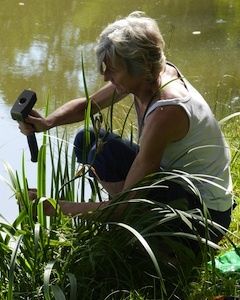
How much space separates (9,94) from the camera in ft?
14.4

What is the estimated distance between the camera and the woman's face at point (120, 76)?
200cm

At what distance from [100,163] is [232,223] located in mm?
551

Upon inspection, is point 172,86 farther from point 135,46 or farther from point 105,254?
point 105,254

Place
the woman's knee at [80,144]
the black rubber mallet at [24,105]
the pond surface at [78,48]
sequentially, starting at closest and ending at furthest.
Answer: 1. the black rubber mallet at [24,105]
2. the woman's knee at [80,144]
3. the pond surface at [78,48]

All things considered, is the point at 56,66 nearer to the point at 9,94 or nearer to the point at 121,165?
the point at 9,94

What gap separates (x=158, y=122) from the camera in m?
1.96

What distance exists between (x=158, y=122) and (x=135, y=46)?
0.22 meters

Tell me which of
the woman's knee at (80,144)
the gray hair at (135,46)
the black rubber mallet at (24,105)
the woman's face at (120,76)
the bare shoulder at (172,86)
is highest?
the gray hair at (135,46)

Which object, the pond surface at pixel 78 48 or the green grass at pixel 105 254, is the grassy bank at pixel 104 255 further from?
the pond surface at pixel 78 48

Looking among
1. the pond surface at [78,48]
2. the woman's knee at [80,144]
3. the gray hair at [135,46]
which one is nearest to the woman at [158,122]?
the gray hair at [135,46]

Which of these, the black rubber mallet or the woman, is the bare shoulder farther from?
the black rubber mallet

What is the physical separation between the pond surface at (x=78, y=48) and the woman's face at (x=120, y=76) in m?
1.00

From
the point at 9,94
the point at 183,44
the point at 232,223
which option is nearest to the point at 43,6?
the point at 183,44

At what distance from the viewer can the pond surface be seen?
4195mm
